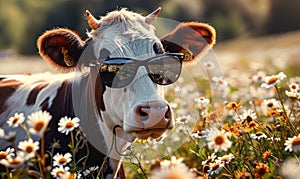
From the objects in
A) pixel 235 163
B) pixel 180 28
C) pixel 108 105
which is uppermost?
pixel 180 28

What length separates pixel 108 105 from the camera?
14.0ft

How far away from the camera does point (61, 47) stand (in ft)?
14.8

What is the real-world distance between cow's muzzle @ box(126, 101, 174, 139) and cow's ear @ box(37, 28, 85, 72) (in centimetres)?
89

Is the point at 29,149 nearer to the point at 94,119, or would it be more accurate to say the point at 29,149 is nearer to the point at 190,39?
the point at 94,119

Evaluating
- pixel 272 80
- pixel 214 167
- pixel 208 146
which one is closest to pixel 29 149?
pixel 214 167

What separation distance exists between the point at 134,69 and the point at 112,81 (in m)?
0.18

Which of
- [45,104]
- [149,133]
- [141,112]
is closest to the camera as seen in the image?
[141,112]

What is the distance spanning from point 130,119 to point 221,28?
1513 inches

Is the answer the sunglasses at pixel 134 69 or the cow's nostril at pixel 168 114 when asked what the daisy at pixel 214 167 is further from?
the sunglasses at pixel 134 69

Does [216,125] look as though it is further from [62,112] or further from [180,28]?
[62,112]

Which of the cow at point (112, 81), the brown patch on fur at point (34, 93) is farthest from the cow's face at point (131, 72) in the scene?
the brown patch on fur at point (34, 93)

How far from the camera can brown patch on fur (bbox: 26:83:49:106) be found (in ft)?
16.3

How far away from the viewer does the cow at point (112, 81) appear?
392 cm

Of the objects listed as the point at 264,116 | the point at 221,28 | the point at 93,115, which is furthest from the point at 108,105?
the point at 221,28
